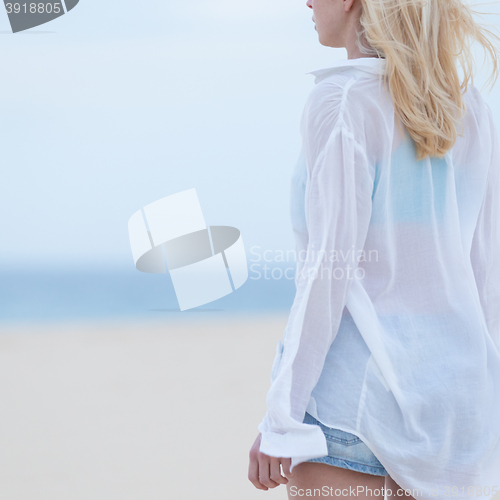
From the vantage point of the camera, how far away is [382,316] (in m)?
0.73

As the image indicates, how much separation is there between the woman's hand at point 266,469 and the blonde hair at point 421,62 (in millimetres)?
410

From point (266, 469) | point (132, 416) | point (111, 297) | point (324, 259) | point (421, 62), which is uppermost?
point (421, 62)

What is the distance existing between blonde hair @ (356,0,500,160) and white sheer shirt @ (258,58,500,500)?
0.06 feet

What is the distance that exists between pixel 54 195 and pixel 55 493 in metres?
18.0

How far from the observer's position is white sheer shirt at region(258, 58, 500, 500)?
696mm

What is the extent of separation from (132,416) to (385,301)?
3076 millimetres

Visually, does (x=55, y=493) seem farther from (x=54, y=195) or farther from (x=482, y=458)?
(x=54, y=195)

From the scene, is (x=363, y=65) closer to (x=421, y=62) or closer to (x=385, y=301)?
(x=421, y=62)

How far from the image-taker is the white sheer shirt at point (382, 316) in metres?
0.70

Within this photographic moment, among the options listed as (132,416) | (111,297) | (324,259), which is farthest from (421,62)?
(111,297)

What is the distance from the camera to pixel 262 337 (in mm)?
6496

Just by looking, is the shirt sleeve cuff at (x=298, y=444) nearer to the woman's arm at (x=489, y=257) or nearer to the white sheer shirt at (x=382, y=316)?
the white sheer shirt at (x=382, y=316)

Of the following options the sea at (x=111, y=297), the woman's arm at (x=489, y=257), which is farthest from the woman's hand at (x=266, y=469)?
the sea at (x=111, y=297)

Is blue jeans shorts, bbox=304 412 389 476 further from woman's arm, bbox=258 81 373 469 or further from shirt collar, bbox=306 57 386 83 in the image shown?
shirt collar, bbox=306 57 386 83
